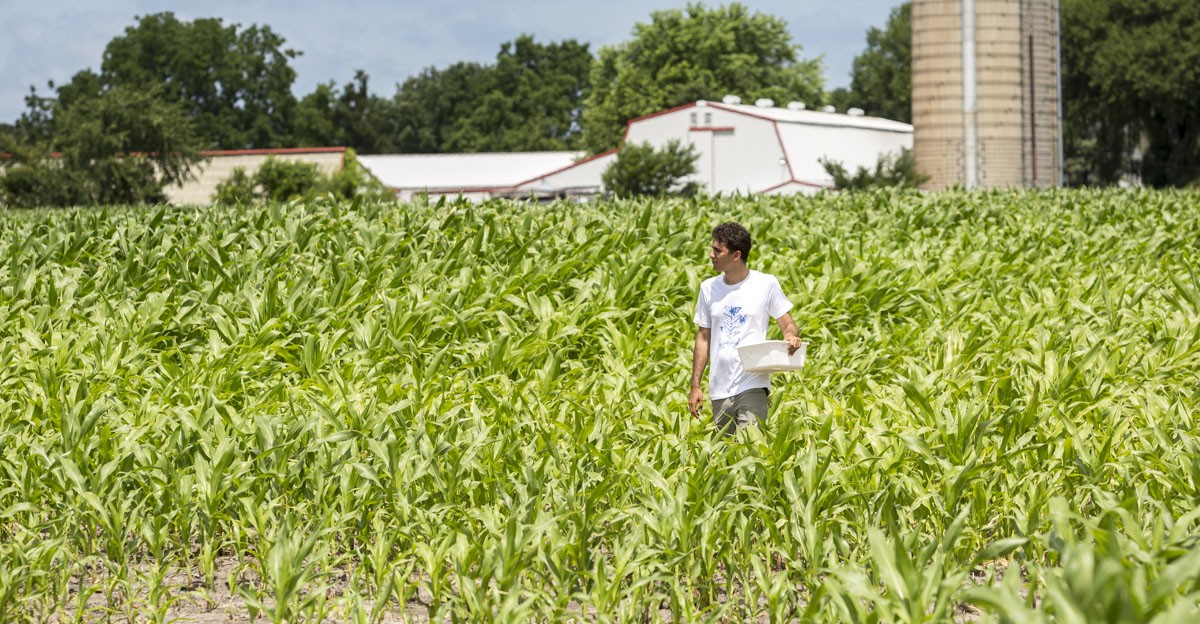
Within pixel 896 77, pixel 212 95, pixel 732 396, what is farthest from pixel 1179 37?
pixel 212 95

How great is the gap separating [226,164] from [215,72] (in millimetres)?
55386

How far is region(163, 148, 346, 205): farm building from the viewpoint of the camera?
59.3 metres

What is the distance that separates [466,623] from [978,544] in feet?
9.16

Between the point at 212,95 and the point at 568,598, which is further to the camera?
the point at 212,95

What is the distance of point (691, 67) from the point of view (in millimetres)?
87688

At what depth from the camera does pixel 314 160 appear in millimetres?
59500

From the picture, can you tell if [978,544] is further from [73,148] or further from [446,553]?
[73,148]

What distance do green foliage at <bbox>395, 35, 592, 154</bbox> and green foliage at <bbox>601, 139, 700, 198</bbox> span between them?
58.3 metres

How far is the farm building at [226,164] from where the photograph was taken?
5934 cm

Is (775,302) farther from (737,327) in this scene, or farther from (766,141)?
(766,141)

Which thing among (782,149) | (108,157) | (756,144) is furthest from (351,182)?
(782,149)

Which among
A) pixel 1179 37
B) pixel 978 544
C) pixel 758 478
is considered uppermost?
pixel 1179 37

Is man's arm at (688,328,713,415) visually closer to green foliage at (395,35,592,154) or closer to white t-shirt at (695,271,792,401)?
white t-shirt at (695,271,792,401)

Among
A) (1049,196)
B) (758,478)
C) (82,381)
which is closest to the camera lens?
(758,478)
